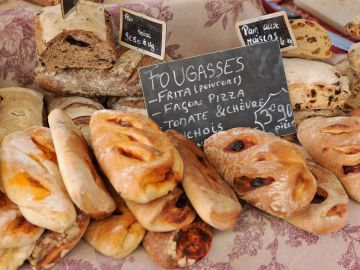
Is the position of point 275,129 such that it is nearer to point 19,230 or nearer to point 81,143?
point 81,143

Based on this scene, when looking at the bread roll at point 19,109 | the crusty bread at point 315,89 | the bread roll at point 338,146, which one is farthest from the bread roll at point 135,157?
the crusty bread at point 315,89

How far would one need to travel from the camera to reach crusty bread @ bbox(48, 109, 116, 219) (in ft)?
3.98

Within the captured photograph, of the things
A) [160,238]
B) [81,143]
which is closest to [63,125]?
[81,143]

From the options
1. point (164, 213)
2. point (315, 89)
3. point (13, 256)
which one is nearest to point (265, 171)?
point (164, 213)

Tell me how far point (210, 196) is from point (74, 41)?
0.85 meters

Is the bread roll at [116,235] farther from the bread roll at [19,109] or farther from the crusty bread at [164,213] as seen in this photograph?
the bread roll at [19,109]

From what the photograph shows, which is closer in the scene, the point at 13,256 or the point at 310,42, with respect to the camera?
the point at 13,256

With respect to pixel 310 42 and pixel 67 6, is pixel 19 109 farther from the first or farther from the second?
pixel 310 42

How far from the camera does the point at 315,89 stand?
1.91 m

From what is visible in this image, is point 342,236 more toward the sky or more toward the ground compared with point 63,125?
more toward the ground

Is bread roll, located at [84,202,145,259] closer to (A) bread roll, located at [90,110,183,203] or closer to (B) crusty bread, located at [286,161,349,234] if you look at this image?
(A) bread roll, located at [90,110,183,203]

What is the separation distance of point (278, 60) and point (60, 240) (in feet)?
3.67

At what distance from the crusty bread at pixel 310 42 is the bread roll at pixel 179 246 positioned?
40.8 inches

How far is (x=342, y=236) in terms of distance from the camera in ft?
4.79
